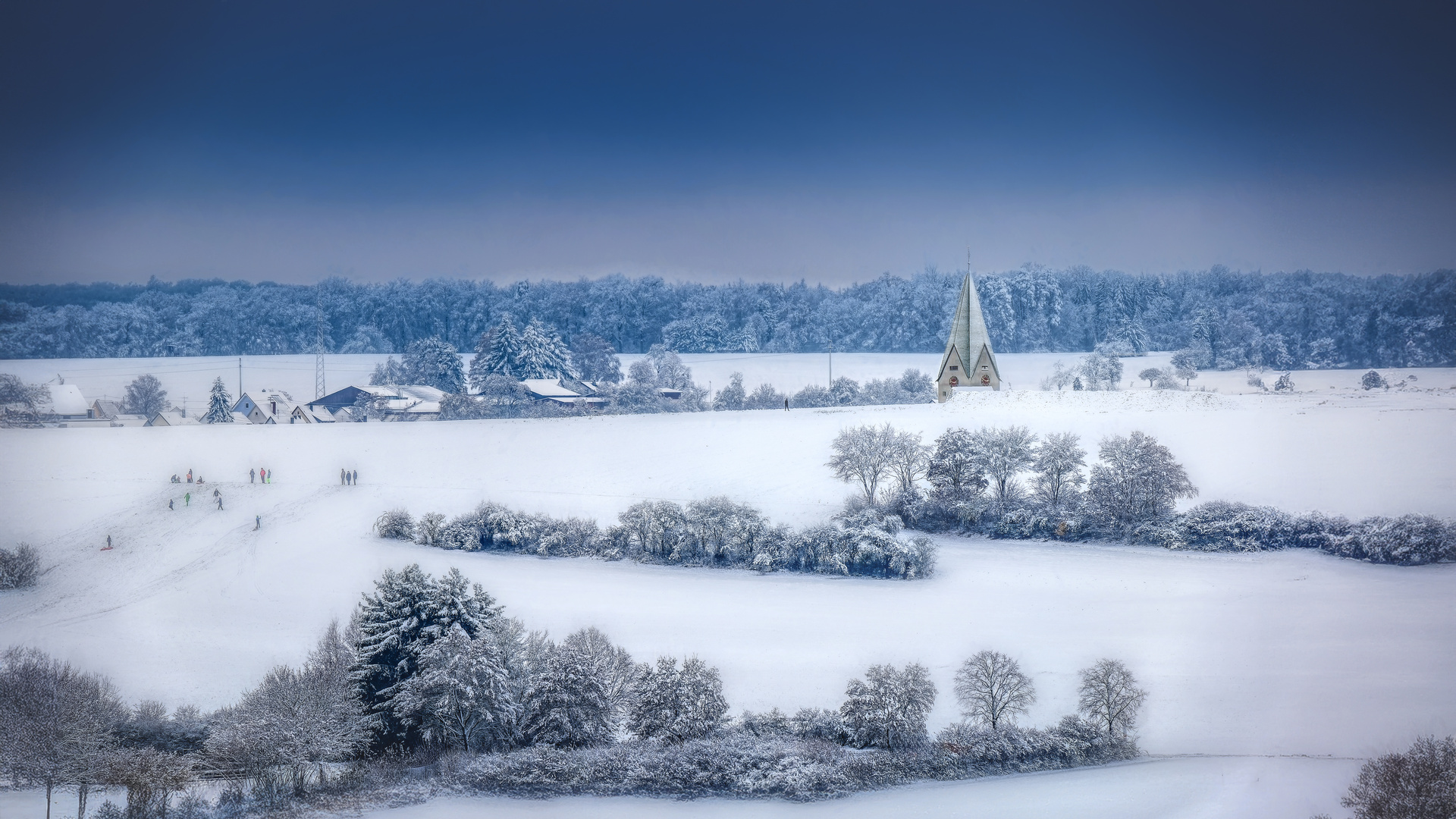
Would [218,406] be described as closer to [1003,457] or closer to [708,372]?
[708,372]

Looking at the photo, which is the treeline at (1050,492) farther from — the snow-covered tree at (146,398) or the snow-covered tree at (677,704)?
the snow-covered tree at (146,398)

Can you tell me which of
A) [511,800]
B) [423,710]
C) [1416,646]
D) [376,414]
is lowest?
[511,800]

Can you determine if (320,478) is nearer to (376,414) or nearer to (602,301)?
(376,414)

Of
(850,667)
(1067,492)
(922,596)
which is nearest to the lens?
(850,667)

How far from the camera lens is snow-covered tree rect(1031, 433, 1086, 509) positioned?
9.60 metres

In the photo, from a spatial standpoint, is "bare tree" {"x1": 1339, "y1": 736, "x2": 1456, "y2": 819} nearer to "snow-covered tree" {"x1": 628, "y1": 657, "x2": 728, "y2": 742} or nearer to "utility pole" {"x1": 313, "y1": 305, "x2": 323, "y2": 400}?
"snow-covered tree" {"x1": 628, "y1": 657, "x2": 728, "y2": 742}

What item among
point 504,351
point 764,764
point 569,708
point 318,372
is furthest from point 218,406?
point 764,764

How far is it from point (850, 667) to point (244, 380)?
833 centimetres

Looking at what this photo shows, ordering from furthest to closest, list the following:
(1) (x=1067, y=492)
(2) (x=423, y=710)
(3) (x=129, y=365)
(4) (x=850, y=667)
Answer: (3) (x=129, y=365), (1) (x=1067, y=492), (4) (x=850, y=667), (2) (x=423, y=710)

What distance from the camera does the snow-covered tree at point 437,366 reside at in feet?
34.4

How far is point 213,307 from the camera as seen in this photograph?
10.4m

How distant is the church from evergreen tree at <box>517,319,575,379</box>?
16.2 feet

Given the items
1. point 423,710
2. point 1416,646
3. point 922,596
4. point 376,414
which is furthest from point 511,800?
point 1416,646

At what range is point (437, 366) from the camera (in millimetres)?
10508
